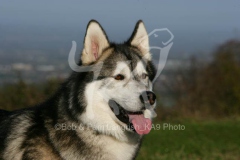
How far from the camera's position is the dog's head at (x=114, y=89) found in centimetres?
520

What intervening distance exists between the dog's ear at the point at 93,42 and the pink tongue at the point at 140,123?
88 centimetres

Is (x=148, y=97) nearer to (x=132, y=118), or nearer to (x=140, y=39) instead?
(x=132, y=118)

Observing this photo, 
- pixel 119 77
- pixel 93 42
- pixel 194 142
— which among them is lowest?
pixel 194 142

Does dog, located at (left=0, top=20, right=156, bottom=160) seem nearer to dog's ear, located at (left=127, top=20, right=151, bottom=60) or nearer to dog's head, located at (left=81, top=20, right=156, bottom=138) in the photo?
dog's head, located at (left=81, top=20, right=156, bottom=138)

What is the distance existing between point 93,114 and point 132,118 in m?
0.51

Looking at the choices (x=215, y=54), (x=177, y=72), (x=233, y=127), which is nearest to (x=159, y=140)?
(x=233, y=127)

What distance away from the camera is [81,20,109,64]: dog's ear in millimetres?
5234

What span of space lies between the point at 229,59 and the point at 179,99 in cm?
507

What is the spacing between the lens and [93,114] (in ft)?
16.9

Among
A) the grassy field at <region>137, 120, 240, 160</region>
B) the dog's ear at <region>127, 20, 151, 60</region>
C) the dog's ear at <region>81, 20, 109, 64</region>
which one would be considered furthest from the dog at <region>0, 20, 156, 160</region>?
Answer: the grassy field at <region>137, 120, 240, 160</region>

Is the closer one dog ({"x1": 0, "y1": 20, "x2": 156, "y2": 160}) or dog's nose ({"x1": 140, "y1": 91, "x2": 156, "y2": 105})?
dog ({"x1": 0, "y1": 20, "x2": 156, "y2": 160})

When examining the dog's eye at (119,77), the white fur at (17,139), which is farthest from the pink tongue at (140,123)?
the white fur at (17,139)

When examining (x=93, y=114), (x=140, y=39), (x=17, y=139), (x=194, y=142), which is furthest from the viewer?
(x=194, y=142)

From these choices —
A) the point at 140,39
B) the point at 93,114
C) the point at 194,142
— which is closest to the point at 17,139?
the point at 93,114
